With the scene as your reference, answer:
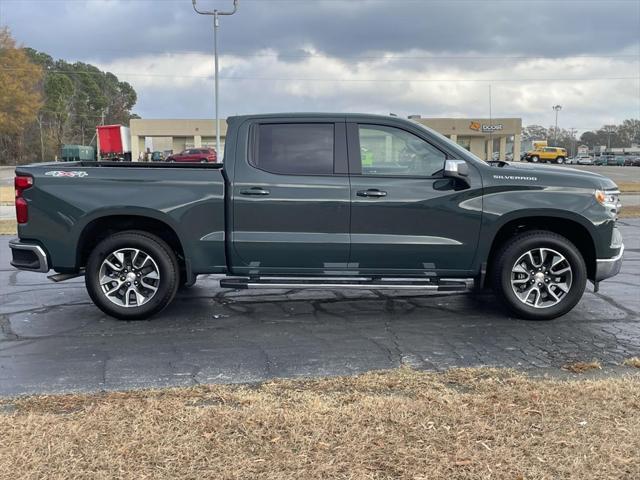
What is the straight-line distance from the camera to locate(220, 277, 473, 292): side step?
5578 mm

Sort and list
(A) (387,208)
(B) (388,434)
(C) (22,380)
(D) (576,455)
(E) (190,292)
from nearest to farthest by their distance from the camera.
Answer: (D) (576,455), (B) (388,434), (C) (22,380), (A) (387,208), (E) (190,292)

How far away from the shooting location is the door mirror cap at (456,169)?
5.44 metres

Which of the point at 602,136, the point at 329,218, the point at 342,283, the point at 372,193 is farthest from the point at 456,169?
the point at 602,136

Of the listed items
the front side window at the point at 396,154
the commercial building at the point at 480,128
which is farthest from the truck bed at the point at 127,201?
the commercial building at the point at 480,128

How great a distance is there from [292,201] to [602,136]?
138449mm

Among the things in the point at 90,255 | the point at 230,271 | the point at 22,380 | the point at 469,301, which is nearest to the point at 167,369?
the point at 22,380

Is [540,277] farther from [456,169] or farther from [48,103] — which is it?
[48,103]

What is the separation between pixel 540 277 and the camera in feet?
18.8

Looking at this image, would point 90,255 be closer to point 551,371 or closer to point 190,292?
point 190,292

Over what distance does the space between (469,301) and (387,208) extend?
1.88 metres

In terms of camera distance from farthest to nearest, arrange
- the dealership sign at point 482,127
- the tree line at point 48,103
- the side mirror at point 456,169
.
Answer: the tree line at point 48,103 < the dealership sign at point 482,127 < the side mirror at point 456,169

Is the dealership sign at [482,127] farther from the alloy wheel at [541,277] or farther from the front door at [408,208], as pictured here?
→ the front door at [408,208]

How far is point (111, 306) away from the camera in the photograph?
5.77 m

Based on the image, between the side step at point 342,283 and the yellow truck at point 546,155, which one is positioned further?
Result: the yellow truck at point 546,155
